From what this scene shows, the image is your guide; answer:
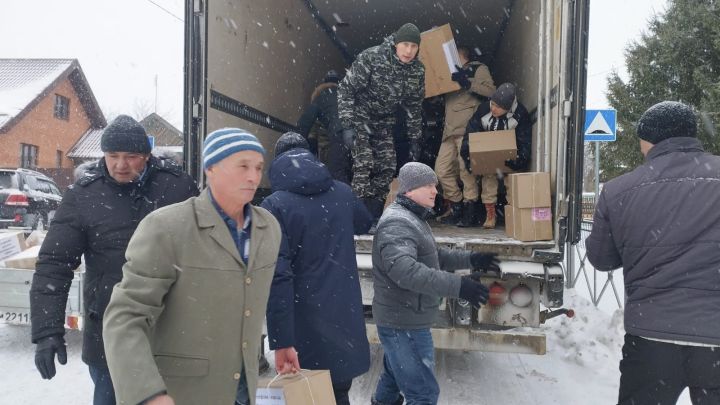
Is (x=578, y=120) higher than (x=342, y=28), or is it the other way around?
(x=342, y=28)

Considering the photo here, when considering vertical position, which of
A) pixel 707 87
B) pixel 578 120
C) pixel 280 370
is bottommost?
pixel 280 370

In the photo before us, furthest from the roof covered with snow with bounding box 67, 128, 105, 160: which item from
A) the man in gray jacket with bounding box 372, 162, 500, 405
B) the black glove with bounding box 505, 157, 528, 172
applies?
the man in gray jacket with bounding box 372, 162, 500, 405

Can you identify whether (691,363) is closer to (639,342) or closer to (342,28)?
(639,342)

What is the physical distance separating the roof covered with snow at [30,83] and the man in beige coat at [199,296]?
27928mm

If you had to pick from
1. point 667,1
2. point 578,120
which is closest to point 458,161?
point 578,120

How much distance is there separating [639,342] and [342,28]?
19.3 feet

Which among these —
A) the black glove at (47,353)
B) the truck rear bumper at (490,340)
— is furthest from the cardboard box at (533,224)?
the black glove at (47,353)

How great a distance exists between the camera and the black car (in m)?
13.9

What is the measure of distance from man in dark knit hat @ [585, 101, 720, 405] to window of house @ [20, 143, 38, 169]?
29.7m

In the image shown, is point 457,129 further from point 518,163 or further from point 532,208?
point 532,208

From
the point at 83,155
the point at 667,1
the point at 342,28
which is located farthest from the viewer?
the point at 83,155

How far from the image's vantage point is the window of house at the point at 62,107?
29.6m

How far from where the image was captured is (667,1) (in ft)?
57.8

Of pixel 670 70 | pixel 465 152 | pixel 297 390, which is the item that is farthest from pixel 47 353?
pixel 670 70
